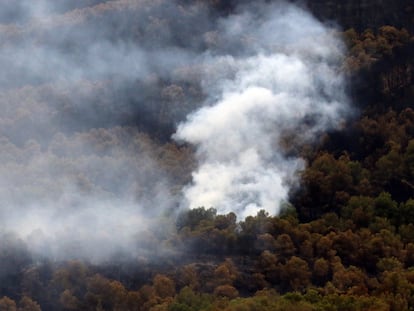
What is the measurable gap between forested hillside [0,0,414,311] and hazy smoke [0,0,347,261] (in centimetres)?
13

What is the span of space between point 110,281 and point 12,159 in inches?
693

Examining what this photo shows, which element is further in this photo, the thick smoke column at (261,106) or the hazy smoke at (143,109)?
the thick smoke column at (261,106)

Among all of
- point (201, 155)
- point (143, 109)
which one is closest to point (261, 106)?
point (201, 155)

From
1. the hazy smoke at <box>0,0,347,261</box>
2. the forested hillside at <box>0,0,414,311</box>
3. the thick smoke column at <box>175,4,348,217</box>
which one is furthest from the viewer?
the thick smoke column at <box>175,4,348,217</box>

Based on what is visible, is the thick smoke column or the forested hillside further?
the thick smoke column

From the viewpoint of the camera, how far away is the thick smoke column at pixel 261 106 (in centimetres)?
5761

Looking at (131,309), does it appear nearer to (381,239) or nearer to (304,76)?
(381,239)

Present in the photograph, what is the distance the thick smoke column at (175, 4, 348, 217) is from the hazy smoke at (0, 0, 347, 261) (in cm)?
10

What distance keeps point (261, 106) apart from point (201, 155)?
6.50 meters

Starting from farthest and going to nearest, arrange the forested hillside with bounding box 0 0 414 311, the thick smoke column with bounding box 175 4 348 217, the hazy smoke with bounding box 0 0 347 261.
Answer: the thick smoke column with bounding box 175 4 348 217 < the hazy smoke with bounding box 0 0 347 261 < the forested hillside with bounding box 0 0 414 311

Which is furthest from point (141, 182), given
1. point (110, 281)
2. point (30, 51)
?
point (30, 51)

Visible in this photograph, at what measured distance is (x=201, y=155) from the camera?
201 feet

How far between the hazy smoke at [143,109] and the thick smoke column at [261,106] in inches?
3.9

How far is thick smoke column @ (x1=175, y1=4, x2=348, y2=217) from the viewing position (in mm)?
57613
